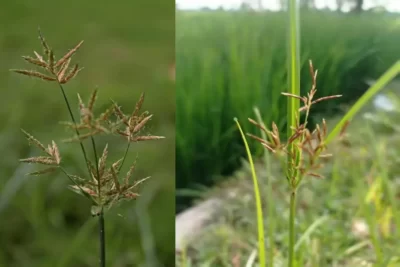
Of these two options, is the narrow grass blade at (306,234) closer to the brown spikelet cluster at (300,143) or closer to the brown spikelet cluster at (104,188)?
the brown spikelet cluster at (300,143)

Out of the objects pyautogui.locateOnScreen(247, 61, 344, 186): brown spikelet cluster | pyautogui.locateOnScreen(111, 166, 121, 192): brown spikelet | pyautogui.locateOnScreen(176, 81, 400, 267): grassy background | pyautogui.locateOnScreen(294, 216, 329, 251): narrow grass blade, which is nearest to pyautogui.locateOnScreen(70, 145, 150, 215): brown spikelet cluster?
pyautogui.locateOnScreen(111, 166, 121, 192): brown spikelet

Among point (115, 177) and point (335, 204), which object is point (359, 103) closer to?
point (115, 177)

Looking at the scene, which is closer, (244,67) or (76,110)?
(76,110)

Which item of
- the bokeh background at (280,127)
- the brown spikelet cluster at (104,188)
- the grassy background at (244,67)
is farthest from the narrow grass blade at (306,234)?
the brown spikelet cluster at (104,188)

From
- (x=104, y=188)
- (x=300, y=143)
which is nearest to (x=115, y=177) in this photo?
(x=104, y=188)

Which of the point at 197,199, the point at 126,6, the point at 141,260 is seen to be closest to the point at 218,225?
the point at 197,199

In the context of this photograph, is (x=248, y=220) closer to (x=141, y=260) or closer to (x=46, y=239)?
(x=141, y=260)

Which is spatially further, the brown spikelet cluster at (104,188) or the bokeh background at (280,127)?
the bokeh background at (280,127)
